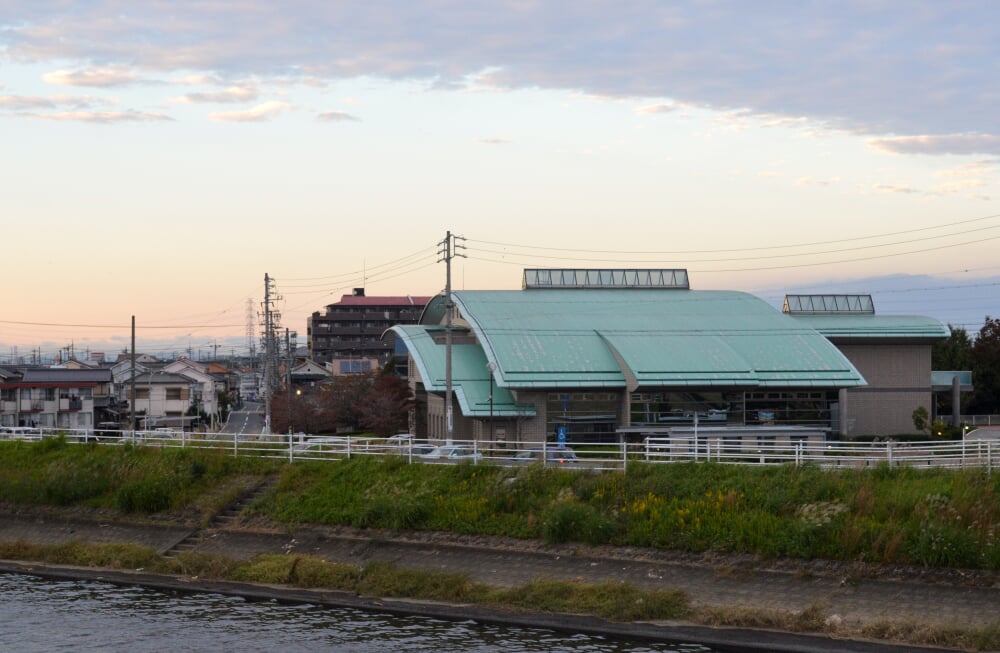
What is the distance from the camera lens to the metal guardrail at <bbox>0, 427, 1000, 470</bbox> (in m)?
28.0

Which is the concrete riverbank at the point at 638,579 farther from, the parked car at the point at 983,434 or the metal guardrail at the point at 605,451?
the parked car at the point at 983,434

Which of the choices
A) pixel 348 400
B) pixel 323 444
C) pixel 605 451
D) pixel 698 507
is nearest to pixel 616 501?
pixel 698 507

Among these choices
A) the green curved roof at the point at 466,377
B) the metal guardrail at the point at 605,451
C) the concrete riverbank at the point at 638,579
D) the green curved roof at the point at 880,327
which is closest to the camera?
the concrete riverbank at the point at 638,579

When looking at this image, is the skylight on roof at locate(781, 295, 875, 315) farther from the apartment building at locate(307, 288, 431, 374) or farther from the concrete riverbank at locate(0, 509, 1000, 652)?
the apartment building at locate(307, 288, 431, 374)

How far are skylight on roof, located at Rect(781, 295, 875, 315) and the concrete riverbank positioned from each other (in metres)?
35.8

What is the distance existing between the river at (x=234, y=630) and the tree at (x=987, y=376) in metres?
51.2

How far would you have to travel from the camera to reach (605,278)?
197ft

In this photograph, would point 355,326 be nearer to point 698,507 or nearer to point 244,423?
point 244,423

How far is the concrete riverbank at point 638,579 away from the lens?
70.1ft

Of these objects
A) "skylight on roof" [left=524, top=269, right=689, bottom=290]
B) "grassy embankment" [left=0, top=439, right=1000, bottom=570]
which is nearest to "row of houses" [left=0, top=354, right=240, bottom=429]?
"skylight on roof" [left=524, top=269, right=689, bottom=290]

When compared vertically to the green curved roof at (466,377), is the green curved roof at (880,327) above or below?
above

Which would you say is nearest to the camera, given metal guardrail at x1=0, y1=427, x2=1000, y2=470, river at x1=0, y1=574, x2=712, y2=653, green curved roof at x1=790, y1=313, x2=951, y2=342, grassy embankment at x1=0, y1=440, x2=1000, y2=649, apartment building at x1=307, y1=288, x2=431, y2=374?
river at x1=0, y1=574, x2=712, y2=653

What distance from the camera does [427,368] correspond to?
49.5 m

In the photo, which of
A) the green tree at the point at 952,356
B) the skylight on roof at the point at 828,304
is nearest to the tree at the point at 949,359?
the green tree at the point at 952,356
